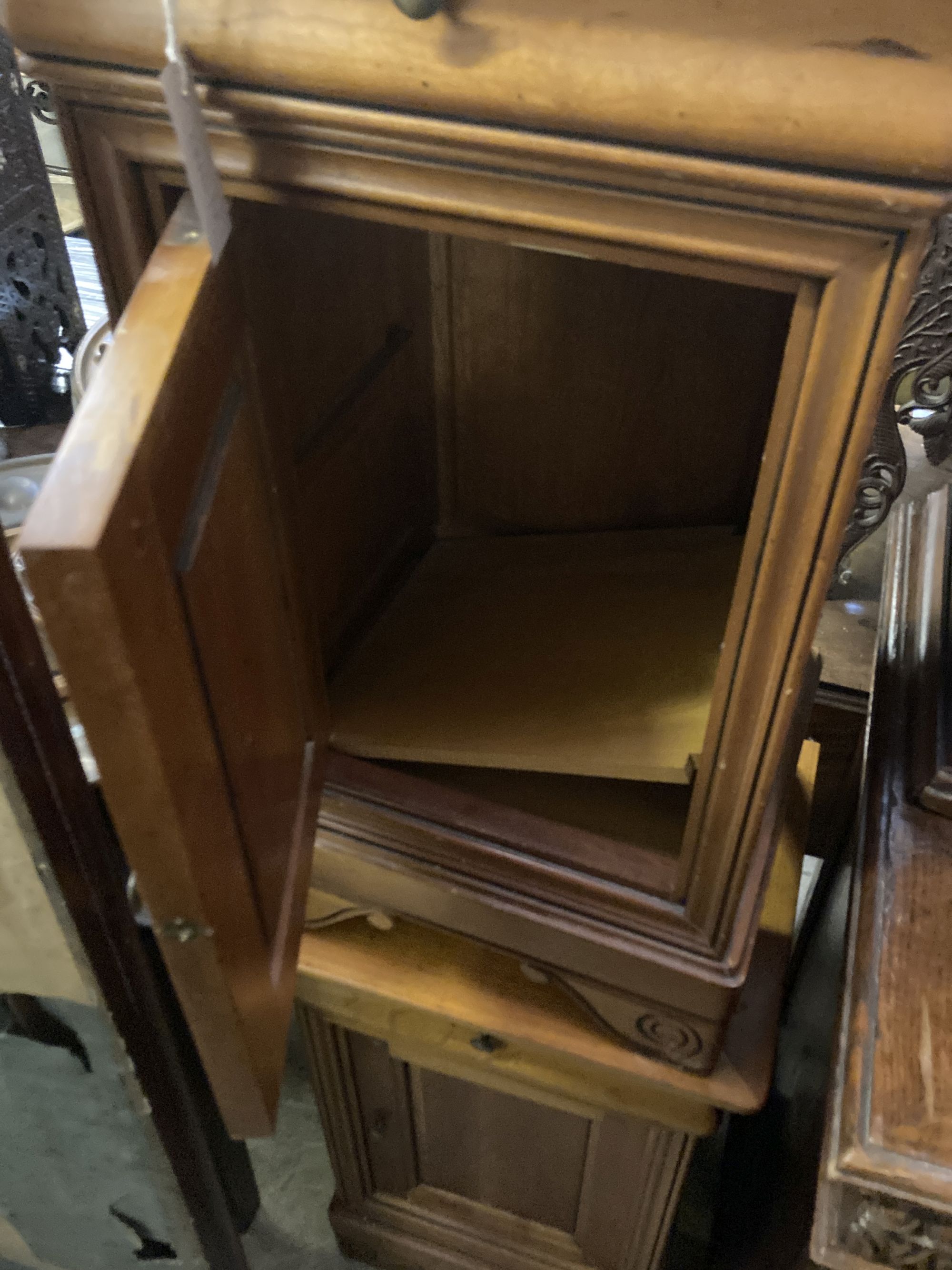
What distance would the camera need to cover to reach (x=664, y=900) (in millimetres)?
719

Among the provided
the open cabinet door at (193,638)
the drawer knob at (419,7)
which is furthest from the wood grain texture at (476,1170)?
the drawer knob at (419,7)

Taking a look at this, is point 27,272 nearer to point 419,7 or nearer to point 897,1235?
point 419,7

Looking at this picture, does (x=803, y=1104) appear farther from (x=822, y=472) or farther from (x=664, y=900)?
(x=822, y=472)

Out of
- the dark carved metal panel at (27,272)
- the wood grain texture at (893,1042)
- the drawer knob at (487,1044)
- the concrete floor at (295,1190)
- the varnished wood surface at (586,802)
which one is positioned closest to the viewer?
the wood grain texture at (893,1042)

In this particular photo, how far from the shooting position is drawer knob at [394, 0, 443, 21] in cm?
40

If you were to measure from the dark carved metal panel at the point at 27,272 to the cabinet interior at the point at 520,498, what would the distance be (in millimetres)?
495

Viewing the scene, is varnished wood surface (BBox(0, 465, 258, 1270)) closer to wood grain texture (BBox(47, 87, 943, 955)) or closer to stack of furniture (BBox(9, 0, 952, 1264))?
stack of furniture (BBox(9, 0, 952, 1264))

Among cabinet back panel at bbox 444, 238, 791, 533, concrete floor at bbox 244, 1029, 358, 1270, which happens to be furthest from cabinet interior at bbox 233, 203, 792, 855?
concrete floor at bbox 244, 1029, 358, 1270

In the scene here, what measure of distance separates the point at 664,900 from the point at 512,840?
13cm

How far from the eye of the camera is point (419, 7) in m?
0.40

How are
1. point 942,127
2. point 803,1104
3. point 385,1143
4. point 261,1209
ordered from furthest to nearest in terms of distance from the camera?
1. point 261,1209
2. point 385,1143
3. point 803,1104
4. point 942,127

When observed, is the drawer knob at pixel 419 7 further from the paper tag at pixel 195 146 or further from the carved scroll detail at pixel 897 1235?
the carved scroll detail at pixel 897 1235

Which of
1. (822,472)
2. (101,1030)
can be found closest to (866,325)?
(822,472)

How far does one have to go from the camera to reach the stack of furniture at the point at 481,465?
392mm
